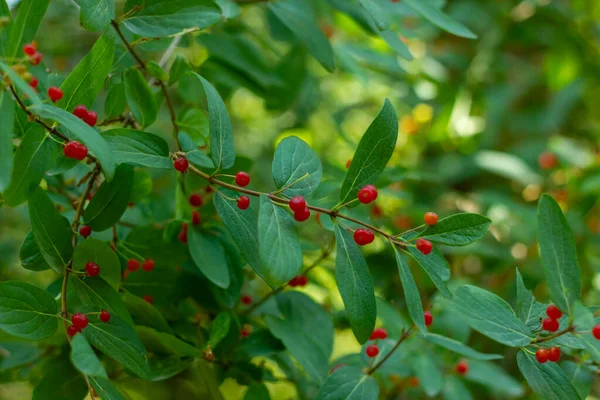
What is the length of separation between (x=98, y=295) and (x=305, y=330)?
0.33m

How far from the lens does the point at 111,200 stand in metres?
0.71

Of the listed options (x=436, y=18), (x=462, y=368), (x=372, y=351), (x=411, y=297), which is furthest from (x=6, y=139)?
(x=462, y=368)

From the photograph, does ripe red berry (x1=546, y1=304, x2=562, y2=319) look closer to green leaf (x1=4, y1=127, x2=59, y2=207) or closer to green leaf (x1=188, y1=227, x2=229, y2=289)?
green leaf (x1=188, y1=227, x2=229, y2=289)

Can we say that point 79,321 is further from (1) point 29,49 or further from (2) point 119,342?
(1) point 29,49

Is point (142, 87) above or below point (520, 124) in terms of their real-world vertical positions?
above

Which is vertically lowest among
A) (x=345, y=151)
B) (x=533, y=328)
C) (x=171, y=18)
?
(x=345, y=151)

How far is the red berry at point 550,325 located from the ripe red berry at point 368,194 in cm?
23

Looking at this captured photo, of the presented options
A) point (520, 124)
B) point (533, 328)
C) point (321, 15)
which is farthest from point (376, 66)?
point (533, 328)

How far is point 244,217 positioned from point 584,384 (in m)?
0.51

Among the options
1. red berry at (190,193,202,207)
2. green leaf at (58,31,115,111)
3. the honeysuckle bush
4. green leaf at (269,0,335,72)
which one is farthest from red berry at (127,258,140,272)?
green leaf at (269,0,335,72)

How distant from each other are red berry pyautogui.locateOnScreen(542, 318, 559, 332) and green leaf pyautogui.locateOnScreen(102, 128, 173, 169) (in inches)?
17.8

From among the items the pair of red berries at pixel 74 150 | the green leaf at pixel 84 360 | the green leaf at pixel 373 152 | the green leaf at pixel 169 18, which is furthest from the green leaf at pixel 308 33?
the green leaf at pixel 84 360

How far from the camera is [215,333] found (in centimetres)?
78

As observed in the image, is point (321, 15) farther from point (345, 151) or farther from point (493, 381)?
point (493, 381)
